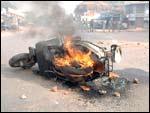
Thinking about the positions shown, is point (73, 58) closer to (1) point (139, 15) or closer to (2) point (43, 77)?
(2) point (43, 77)

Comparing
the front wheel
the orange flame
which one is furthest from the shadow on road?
the orange flame

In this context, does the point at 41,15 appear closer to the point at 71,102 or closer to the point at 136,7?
the point at 71,102

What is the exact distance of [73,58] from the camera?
991 centimetres

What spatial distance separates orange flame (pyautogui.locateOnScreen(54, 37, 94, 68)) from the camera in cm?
959

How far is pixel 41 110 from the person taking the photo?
775 cm

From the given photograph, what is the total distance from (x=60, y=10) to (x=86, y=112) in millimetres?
6820

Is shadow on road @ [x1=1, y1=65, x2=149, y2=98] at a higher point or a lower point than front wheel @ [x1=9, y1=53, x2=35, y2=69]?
lower

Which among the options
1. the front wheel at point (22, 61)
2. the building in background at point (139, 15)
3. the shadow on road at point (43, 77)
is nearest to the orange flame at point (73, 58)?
the shadow on road at point (43, 77)

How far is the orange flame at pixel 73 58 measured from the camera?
9.59 metres

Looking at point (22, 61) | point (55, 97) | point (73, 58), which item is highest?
point (73, 58)

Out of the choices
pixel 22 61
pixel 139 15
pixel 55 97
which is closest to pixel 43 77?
pixel 22 61

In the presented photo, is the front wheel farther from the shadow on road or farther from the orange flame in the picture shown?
the orange flame

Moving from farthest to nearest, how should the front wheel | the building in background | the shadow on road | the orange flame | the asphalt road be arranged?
the building in background
the front wheel
the shadow on road
the orange flame
the asphalt road

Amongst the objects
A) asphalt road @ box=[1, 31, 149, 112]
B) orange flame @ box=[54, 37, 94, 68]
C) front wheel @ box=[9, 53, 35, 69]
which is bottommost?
asphalt road @ box=[1, 31, 149, 112]
